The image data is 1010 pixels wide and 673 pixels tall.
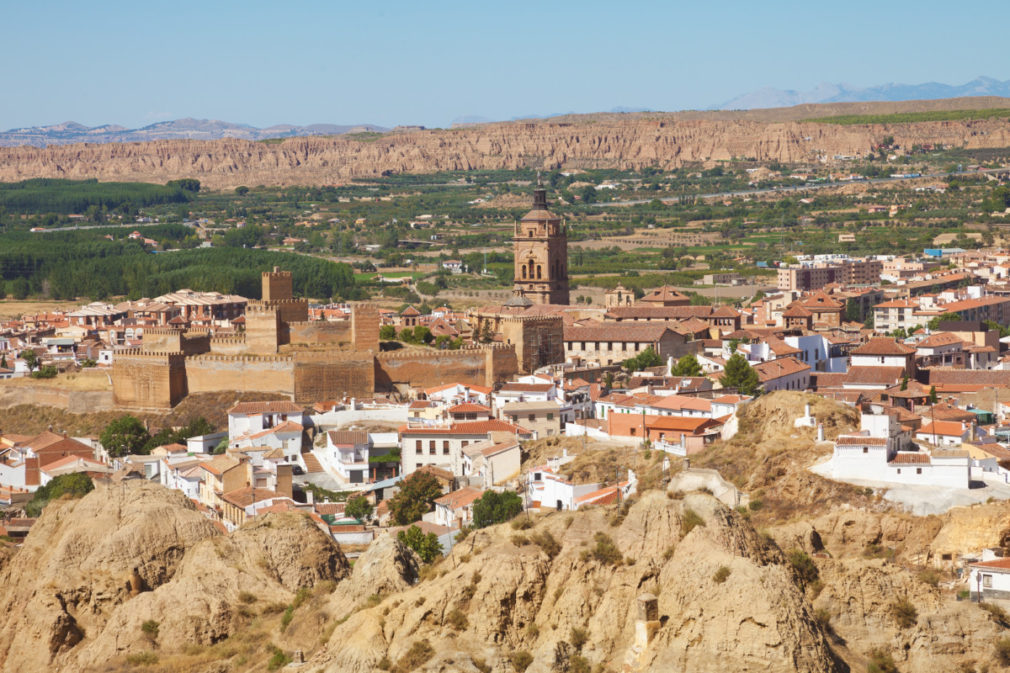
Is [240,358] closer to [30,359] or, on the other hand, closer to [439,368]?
[439,368]

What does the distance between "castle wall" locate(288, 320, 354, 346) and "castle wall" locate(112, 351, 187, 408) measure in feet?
9.87

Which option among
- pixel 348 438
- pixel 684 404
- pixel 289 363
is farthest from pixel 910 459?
pixel 289 363

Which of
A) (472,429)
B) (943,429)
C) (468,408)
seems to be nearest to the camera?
(943,429)

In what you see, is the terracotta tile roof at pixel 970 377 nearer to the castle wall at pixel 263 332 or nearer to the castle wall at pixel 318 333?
the castle wall at pixel 318 333

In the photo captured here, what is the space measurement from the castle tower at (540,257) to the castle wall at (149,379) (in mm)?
16117

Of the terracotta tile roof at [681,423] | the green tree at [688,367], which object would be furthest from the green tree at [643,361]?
the terracotta tile roof at [681,423]

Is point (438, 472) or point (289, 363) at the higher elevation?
point (289, 363)

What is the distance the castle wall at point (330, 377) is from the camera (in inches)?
1652

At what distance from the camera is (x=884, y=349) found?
134 ft

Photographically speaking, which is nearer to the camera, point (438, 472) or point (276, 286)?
point (438, 472)

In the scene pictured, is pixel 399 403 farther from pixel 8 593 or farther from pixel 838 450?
pixel 8 593

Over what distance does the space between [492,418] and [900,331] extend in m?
23.0

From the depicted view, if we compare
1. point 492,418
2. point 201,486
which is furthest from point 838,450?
point 201,486

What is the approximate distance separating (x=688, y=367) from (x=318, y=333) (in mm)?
10341
